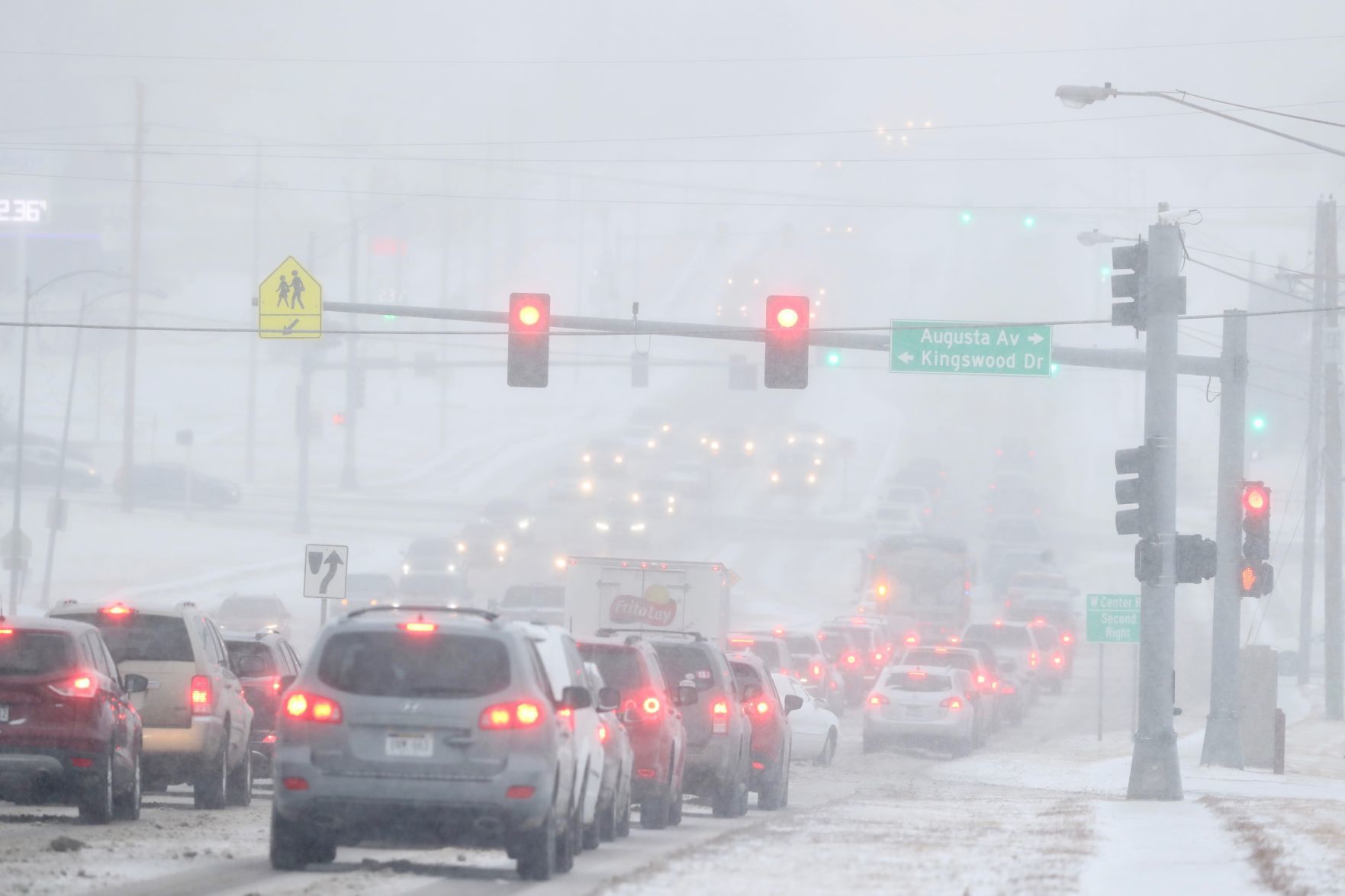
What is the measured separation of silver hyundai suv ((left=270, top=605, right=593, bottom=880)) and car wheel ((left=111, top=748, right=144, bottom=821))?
429 centimetres

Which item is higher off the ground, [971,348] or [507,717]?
[971,348]

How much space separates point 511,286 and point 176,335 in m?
43.7

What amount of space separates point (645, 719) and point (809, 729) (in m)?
11.9

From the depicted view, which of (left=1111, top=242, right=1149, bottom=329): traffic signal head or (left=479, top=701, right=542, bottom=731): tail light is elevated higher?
(left=1111, top=242, right=1149, bottom=329): traffic signal head

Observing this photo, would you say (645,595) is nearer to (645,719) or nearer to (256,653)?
(256,653)

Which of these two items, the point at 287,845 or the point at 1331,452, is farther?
the point at 1331,452

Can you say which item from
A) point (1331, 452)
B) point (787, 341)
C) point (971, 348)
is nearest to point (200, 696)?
point (787, 341)

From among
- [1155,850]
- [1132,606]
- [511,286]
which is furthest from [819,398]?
[1155,850]

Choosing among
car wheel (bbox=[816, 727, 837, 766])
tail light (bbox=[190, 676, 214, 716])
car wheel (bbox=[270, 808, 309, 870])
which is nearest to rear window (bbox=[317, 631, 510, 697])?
car wheel (bbox=[270, 808, 309, 870])

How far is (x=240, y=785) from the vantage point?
18391 millimetres

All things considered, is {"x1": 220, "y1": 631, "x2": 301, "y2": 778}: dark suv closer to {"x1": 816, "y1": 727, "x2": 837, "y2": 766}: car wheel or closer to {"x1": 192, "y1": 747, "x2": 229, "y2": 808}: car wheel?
{"x1": 192, "y1": 747, "x2": 229, "y2": 808}: car wheel

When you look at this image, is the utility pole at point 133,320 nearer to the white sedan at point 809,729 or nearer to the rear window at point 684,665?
the white sedan at point 809,729

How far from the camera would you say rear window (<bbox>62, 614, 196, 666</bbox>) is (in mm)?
17016

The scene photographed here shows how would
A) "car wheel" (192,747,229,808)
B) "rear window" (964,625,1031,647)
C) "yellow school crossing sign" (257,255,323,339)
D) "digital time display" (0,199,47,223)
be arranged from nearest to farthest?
"car wheel" (192,747,229,808) < "yellow school crossing sign" (257,255,323,339) < "rear window" (964,625,1031,647) < "digital time display" (0,199,47,223)
